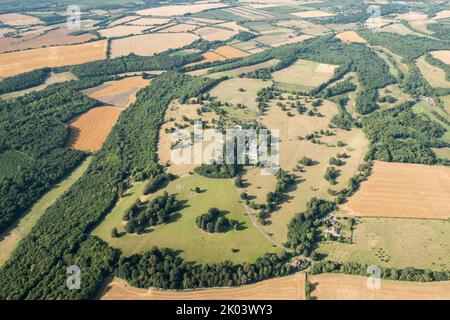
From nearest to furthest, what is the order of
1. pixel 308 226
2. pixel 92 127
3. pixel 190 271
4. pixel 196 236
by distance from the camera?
pixel 190 271 < pixel 196 236 < pixel 308 226 < pixel 92 127

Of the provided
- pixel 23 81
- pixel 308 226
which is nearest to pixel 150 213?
pixel 308 226

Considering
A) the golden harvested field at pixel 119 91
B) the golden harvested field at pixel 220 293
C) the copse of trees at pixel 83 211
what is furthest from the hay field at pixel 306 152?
the golden harvested field at pixel 119 91

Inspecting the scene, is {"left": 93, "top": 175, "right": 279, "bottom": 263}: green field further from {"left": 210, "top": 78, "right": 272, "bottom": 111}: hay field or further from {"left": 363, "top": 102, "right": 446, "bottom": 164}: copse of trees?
{"left": 210, "top": 78, "right": 272, "bottom": 111}: hay field

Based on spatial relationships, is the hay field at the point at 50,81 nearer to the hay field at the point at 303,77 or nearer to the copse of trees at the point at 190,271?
the hay field at the point at 303,77

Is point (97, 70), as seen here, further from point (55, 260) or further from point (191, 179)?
point (55, 260)

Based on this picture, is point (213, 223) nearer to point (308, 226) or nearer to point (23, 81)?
point (308, 226)

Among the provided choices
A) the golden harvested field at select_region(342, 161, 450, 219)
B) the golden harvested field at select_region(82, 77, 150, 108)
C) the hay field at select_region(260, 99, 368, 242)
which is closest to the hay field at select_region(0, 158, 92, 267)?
the golden harvested field at select_region(82, 77, 150, 108)
